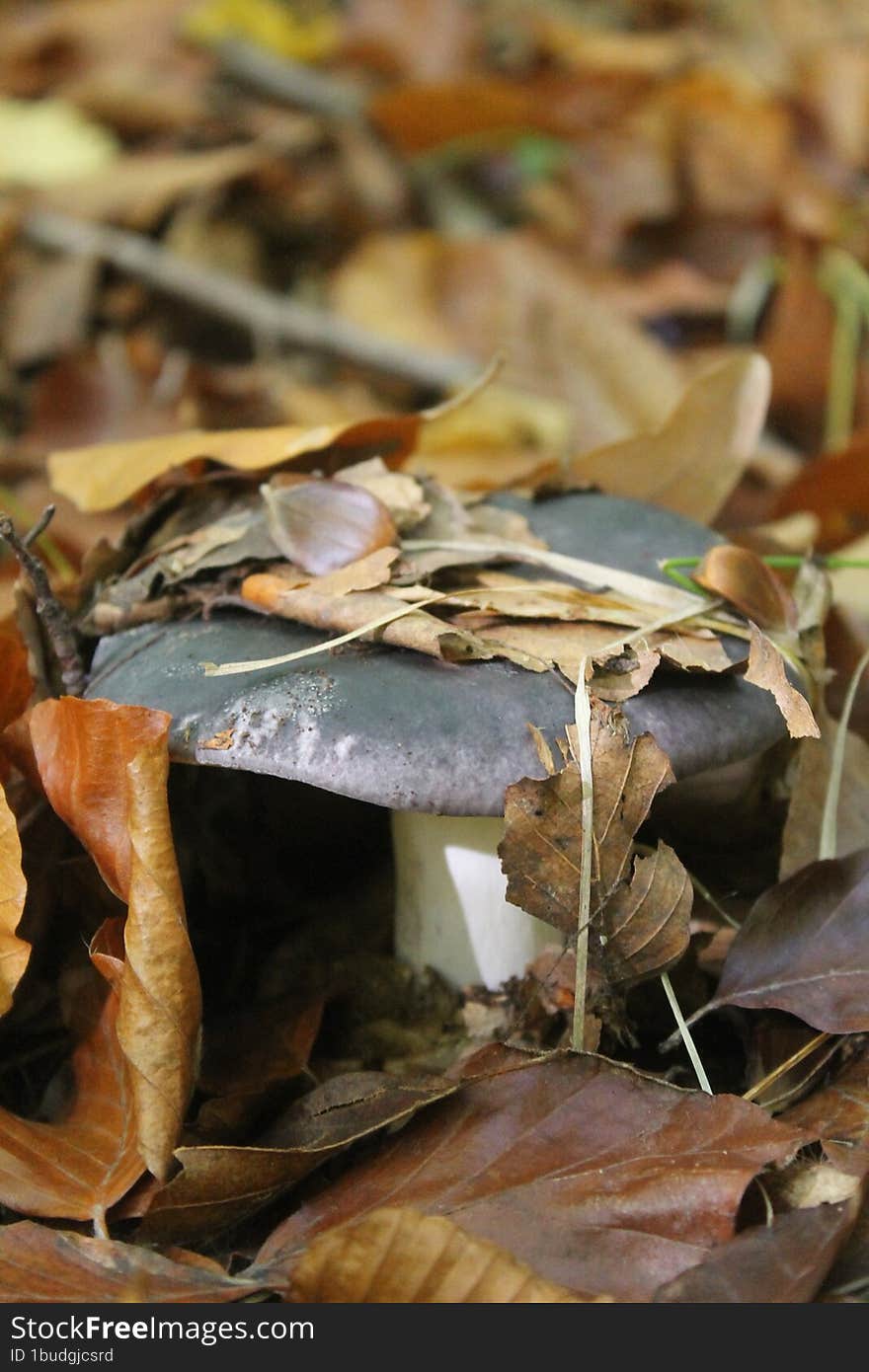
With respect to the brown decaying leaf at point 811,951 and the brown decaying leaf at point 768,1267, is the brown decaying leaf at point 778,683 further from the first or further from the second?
the brown decaying leaf at point 768,1267

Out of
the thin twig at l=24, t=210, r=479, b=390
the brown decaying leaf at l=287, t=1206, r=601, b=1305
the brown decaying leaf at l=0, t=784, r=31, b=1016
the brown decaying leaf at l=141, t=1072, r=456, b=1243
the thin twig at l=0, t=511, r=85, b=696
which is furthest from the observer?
the thin twig at l=24, t=210, r=479, b=390

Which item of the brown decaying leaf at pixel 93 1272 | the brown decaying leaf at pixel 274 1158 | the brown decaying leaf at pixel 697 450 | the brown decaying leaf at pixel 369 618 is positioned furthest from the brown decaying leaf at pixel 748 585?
the brown decaying leaf at pixel 93 1272

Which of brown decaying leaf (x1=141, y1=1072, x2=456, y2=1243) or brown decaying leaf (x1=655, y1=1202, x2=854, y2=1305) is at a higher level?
brown decaying leaf (x1=655, y1=1202, x2=854, y2=1305)

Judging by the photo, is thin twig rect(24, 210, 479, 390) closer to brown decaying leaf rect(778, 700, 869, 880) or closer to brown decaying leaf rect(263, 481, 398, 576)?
brown decaying leaf rect(263, 481, 398, 576)

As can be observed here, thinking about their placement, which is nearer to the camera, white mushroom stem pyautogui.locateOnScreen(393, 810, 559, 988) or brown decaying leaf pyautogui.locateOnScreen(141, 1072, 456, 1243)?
brown decaying leaf pyautogui.locateOnScreen(141, 1072, 456, 1243)

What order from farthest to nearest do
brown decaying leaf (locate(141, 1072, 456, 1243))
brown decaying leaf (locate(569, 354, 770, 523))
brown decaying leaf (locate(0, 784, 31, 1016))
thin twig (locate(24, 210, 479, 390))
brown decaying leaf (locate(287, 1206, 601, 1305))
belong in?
thin twig (locate(24, 210, 479, 390)), brown decaying leaf (locate(569, 354, 770, 523)), brown decaying leaf (locate(0, 784, 31, 1016)), brown decaying leaf (locate(141, 1072, 456, 1243)), brown decaying leaf (locate(287, 1206, 601, 1305))

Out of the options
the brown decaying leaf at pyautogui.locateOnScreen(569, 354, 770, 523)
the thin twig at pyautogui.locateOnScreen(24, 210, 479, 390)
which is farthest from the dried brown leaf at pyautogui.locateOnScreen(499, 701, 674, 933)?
the thin twig at pyautogui.locateOnScreen(24, 210, 479, 390)

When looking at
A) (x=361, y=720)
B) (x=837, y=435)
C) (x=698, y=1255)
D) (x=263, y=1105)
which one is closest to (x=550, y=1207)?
(x=698, y=1255)
